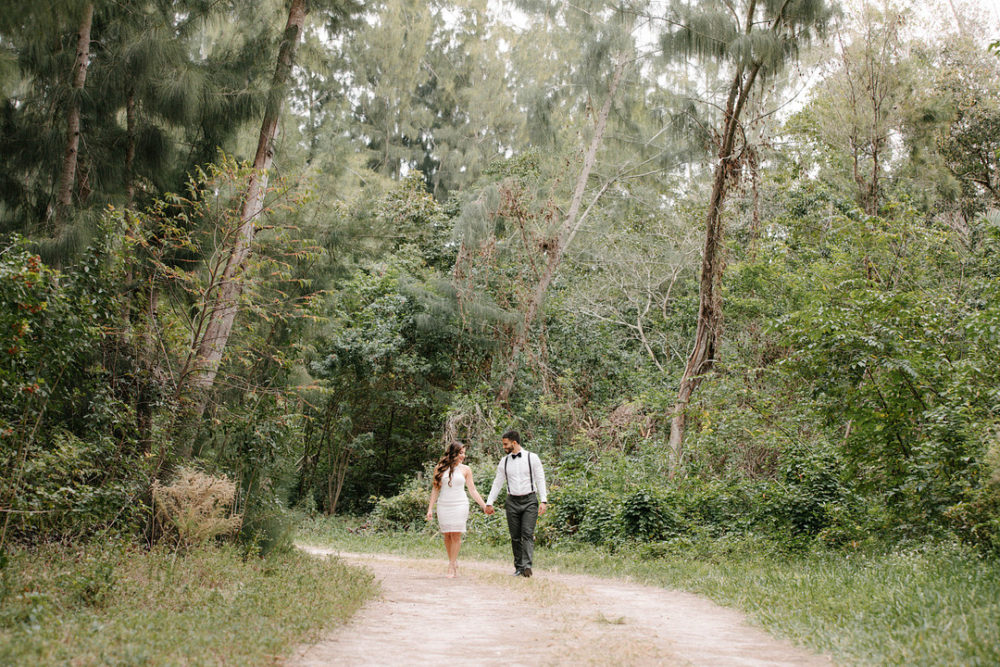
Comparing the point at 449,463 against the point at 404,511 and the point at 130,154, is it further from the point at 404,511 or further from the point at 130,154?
the point at 404,511

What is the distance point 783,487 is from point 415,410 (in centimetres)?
1509

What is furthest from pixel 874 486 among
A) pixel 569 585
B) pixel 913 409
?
pixel 569 585

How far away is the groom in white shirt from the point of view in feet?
31.0

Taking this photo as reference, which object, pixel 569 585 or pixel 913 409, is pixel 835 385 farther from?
pixel 569 585

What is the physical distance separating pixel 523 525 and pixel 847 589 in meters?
3.94

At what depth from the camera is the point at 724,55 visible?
14133 millimetres

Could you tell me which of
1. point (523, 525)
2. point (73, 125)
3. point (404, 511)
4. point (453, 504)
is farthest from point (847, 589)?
point (404, 511)

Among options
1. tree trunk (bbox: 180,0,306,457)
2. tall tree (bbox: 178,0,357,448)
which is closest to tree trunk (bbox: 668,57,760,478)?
tall tree (bbox: 178,0,357,448)

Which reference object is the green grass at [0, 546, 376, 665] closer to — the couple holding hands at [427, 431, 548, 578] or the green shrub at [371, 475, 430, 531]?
the couple holding hands at [427, 431, 548, 578]

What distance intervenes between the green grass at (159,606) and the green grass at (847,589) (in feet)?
11.3

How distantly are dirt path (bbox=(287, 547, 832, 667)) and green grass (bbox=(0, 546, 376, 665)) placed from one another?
0.33 meters

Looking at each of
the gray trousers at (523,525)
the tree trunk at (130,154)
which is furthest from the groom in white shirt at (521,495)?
the tree trunk at (130,154)

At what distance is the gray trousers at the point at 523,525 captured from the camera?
9438mm

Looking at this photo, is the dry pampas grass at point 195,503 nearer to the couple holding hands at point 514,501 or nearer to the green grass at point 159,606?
the green grass at point 159,606
